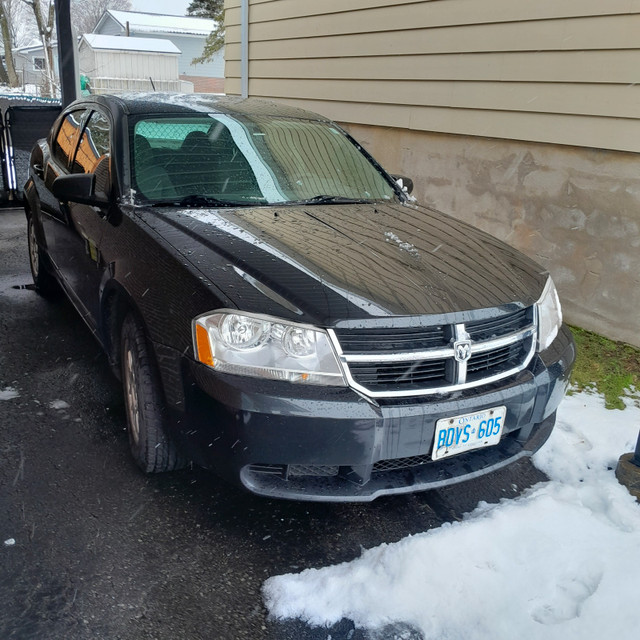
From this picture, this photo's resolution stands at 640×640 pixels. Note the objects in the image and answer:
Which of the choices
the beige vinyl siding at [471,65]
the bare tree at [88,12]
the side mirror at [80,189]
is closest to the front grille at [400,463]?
the side mirror at [80,189]

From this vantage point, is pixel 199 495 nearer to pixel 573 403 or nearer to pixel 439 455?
pixel 439 455

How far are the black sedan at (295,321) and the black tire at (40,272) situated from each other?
5.55 ft

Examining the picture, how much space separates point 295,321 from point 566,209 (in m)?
3.58

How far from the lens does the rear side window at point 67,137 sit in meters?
4.25

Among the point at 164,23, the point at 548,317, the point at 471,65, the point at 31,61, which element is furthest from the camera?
the point at 31,61

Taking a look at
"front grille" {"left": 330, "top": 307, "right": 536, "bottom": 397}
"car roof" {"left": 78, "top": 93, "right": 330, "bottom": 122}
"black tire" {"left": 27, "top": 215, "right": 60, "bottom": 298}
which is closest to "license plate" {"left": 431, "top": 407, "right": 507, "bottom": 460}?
"front grille" {"left": 330, "top": 307, "right": 536, "bottom": 397}

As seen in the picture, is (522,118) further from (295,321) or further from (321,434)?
(321,434)

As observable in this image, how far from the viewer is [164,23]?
138 ft

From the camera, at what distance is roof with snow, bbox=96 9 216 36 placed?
133ft

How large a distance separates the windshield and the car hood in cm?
19

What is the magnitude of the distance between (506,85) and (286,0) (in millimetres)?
4050

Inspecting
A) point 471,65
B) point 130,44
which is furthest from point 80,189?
point 130,44

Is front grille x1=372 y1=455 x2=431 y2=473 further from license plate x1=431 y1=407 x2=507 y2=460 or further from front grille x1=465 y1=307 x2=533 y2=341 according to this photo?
front grille x1=465 y1=307 x2=533 y2=341

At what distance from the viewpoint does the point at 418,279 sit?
8.52 feet
